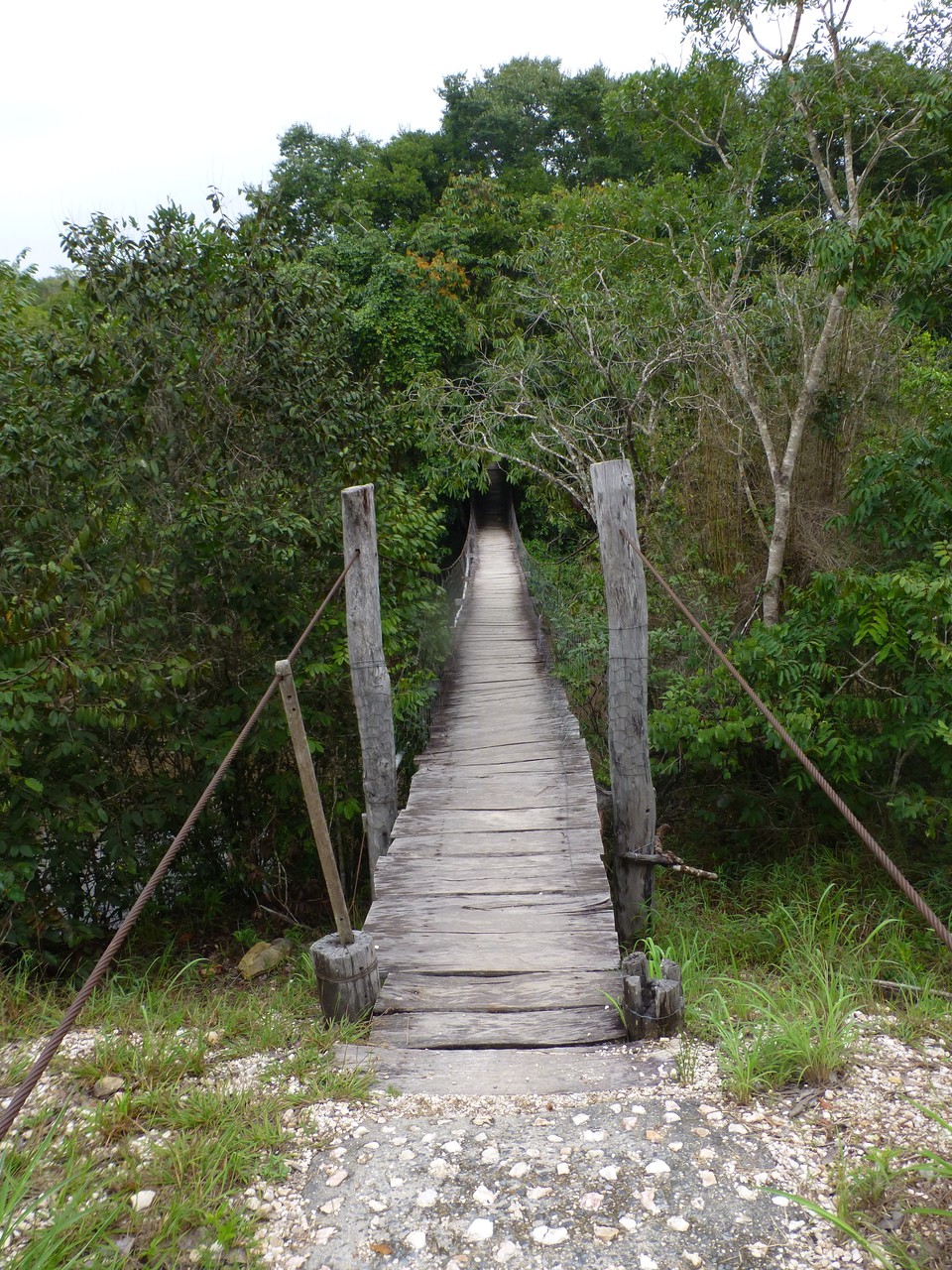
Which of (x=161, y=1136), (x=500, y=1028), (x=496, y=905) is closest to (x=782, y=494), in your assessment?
(x=496, y=905)

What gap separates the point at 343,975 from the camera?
235cm

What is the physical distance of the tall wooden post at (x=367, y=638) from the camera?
3668mm

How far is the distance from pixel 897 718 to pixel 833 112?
3.69m

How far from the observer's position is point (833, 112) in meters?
4.84

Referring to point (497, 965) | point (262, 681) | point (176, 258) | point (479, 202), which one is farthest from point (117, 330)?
A: point (479, 202)

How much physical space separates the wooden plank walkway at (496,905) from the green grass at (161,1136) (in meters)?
0.32

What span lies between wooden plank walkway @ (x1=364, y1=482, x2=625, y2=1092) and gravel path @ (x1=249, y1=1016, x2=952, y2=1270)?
0.32 m

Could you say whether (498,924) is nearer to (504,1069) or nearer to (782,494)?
(504,1069)

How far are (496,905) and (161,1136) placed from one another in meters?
1.47

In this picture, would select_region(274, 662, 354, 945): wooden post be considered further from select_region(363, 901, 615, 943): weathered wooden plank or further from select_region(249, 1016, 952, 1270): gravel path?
select_region(363, 901, 615, 943): weathered wooden plank

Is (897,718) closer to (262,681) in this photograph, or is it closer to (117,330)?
(262,681)

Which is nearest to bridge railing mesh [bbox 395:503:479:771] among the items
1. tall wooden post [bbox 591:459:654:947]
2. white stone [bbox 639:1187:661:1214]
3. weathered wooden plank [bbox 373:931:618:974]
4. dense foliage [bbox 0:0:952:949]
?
dense foliage [bbox 0:0:952:949]

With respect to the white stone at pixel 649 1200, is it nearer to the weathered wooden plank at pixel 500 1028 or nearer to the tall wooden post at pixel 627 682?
the weathered wooden plank at pixel 500 1028

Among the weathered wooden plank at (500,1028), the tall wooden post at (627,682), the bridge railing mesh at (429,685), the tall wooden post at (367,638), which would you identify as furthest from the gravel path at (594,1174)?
the bridge railing mesh at (429,685)
